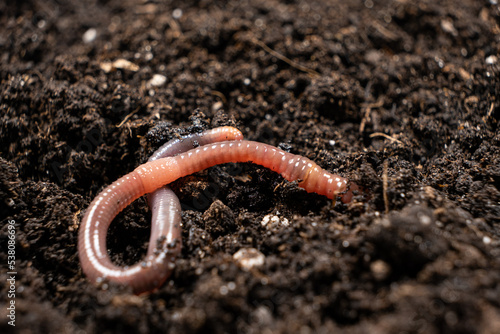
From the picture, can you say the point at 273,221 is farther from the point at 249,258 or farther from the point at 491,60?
the point at 491,60

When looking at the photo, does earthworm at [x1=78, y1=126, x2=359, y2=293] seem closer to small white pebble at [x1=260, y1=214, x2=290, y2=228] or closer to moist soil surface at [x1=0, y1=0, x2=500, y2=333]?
moist soil surface at [x1=0, y1=0, x2=500, y2=333]

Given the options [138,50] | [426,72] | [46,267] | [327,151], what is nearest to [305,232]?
[327,151]


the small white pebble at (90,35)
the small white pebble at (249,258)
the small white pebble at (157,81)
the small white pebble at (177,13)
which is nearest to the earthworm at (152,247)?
A: the small white pebble at (249,258)

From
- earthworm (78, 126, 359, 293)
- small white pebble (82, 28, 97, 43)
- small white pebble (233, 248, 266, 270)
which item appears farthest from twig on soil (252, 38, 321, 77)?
small white pebble (233, 248, 266, 270)

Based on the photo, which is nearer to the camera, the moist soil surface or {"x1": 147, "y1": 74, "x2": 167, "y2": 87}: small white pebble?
the moist soil surface

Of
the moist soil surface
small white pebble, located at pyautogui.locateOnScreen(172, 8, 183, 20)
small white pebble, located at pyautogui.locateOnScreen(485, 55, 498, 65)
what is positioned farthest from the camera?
small white pebble, located at pyautogui.locateOnScreen(172, 8, 183, 20)

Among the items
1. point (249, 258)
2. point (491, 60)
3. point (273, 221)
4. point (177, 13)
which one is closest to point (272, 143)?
point (273, 221)
